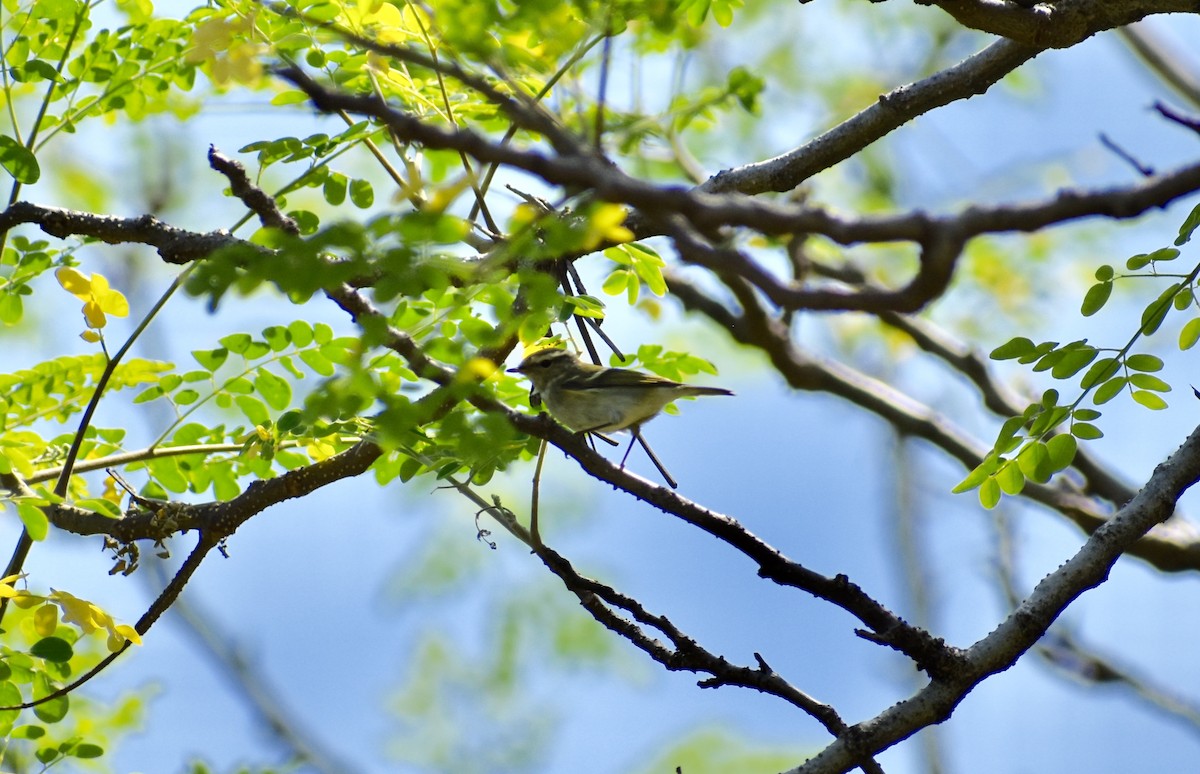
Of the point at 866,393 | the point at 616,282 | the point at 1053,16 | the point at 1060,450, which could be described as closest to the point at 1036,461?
the point at 1060,450

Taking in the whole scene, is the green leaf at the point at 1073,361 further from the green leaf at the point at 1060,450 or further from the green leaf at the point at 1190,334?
the green leaf at the point at 1190,334

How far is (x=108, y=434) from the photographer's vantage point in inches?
147

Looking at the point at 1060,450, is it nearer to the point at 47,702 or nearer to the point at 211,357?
the point at 211,357

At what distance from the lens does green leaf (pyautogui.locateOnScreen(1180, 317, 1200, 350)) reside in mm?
3292

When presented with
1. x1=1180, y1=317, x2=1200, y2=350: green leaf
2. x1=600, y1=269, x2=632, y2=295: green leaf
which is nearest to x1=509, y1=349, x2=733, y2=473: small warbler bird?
x1=600, y1=269, x2=632, y2=295: green leaf

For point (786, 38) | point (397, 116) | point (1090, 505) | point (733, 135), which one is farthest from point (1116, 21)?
point (786, 38)

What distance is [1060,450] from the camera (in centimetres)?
327

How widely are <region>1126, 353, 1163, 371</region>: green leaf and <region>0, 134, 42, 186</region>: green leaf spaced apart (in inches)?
136

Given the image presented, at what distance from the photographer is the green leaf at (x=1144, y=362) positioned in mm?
3266

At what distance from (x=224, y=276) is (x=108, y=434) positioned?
190 centimetres

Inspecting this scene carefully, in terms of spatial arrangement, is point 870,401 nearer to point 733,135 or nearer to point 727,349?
point 733,135

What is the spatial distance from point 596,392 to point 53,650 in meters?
2.30

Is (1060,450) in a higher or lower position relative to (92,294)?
lower

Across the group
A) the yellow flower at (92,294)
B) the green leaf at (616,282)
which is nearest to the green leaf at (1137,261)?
the green leaf at (616,282)
